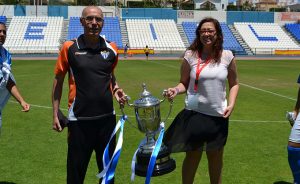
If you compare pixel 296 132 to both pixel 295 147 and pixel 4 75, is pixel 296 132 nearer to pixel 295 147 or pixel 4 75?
pixel 295 147

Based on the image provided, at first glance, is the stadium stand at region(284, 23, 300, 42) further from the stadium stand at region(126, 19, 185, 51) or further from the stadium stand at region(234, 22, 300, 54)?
the stadium stand at region(126, 19, 185, 51)

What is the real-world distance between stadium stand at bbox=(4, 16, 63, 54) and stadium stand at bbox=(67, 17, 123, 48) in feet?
4.92

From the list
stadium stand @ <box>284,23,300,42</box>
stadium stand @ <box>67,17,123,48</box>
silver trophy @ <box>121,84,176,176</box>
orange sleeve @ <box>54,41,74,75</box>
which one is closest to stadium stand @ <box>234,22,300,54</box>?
stadium stand @ <box>284,23,300,42</box>

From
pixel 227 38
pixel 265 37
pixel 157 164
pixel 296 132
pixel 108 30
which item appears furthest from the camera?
pixel 265 37

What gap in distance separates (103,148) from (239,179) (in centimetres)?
233

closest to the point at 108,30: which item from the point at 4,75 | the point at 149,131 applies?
the point at 4,75

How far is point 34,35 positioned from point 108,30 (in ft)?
30.7

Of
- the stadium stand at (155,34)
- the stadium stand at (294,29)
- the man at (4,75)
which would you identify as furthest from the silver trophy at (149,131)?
the stadium stand at (294,29)

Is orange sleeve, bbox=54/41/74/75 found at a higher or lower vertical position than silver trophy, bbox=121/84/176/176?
higher

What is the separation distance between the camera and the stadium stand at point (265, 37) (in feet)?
166

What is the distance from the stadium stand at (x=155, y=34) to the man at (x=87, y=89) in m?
44.4

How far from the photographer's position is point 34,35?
4850 cm

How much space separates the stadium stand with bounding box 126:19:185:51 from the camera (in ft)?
159

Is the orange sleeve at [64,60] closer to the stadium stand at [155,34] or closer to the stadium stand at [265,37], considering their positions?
the stadium stand at [155,34]
